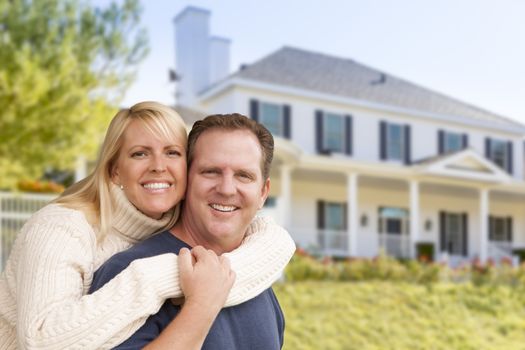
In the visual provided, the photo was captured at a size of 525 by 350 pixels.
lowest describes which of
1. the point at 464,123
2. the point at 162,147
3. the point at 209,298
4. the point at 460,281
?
the point at 460,281

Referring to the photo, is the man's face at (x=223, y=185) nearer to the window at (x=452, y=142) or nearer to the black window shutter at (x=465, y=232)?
the window at (x=452, y=142)

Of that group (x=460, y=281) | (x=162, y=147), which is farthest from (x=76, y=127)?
(x=162, y=147)

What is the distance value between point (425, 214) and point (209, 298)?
78.8ft

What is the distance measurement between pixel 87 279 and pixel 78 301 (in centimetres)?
25

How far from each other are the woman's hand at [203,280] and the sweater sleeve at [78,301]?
44 mm

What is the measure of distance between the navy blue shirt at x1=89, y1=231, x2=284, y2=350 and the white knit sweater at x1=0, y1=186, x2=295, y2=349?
0.06 m

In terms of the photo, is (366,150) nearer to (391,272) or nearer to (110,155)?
(391,272)

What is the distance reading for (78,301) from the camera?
2.10 meters

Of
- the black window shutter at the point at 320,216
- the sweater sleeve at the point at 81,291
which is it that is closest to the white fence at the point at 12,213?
the black window shutter at the point at 320,216

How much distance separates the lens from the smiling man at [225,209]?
2.27 metres

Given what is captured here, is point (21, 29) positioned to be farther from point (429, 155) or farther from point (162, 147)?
point (429, 155)

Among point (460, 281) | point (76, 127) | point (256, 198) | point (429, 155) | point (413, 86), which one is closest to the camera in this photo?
point (256, 198)

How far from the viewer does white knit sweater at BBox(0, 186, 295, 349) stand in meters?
2.02

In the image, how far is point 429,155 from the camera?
24.9 m
